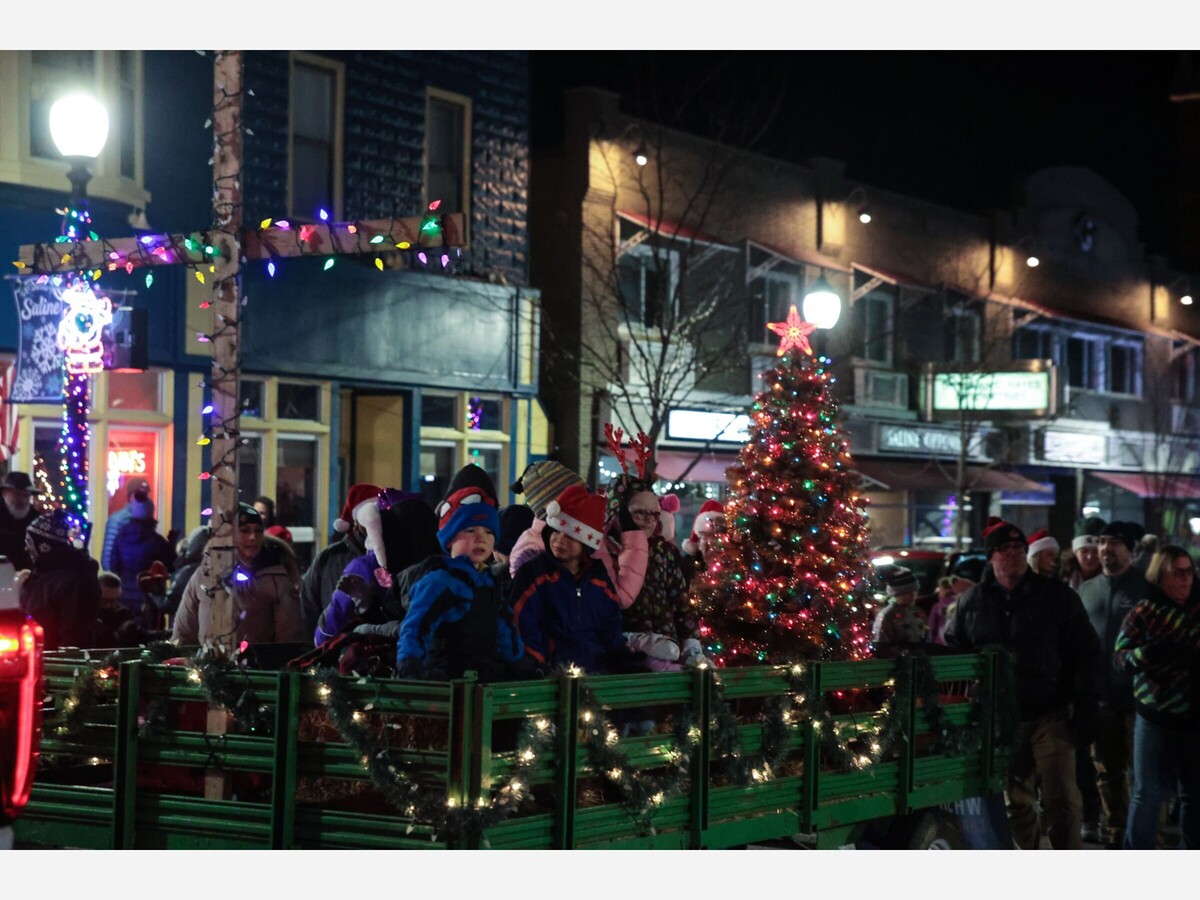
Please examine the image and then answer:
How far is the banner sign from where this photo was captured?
12.2 meters

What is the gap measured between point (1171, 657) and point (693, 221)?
16596 millimetres

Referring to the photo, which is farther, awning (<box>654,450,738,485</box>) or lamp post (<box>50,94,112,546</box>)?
awning (<box>654,450,738,485</box>)

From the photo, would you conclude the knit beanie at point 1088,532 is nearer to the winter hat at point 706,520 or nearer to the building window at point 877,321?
the winter hat at point 706,520

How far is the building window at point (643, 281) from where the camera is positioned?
2320cm

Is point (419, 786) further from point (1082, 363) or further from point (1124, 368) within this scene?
point (1124, 368)

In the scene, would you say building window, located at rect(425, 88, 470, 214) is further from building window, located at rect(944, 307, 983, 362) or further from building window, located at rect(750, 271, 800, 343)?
building window, located at rect(944, 307, 983, 362)

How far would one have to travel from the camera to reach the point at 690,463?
24703 mm

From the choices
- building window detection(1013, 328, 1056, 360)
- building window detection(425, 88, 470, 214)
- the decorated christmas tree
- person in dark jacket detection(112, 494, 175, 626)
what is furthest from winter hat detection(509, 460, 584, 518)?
building window detection(1013, 328, 1056, 360)

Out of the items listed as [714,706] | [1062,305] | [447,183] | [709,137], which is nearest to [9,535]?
[714,706]

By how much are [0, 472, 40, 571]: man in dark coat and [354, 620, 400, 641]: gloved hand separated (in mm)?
5198

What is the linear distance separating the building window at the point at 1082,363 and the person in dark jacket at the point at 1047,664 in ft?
91.5

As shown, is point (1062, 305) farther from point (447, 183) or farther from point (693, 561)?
point (693, 561)

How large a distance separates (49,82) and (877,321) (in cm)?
1839

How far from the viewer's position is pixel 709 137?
25.9 m
